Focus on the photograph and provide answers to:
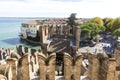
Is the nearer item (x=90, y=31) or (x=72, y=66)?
(x=72, y=66)

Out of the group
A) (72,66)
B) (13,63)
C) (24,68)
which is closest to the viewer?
(13,63)

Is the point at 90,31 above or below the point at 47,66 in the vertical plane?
below

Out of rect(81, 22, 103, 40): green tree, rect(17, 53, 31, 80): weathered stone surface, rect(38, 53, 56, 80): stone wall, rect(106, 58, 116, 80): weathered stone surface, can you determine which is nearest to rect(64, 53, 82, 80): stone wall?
rect(38, 53, 56, 80): stone wall

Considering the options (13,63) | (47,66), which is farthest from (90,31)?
(13,63)

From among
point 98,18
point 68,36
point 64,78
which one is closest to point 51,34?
point 68,36

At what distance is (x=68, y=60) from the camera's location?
9.36 meters

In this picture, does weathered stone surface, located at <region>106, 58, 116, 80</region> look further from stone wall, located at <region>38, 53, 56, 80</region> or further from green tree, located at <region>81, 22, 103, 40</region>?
green tree, located at <region>81, 22, 103, 40</region>

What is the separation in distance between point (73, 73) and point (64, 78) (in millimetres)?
558

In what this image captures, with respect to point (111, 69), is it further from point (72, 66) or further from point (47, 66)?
point (47, 66)

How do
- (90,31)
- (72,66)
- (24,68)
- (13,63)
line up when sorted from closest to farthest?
1. (13,63)
2. (24,68)
3. (72,66)
4. (90,31)

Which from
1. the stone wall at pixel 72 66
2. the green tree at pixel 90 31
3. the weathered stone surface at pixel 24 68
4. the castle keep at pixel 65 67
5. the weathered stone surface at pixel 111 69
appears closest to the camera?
the weathered stone surface at pixel 111 69

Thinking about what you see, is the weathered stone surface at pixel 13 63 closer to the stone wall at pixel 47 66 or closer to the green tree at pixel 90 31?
the stone wall at pixel 47 66

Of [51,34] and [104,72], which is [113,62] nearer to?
[104,72]

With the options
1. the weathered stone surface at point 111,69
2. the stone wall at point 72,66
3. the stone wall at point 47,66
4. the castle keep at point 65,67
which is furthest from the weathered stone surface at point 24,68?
the weathered stone surface at point 111,69
